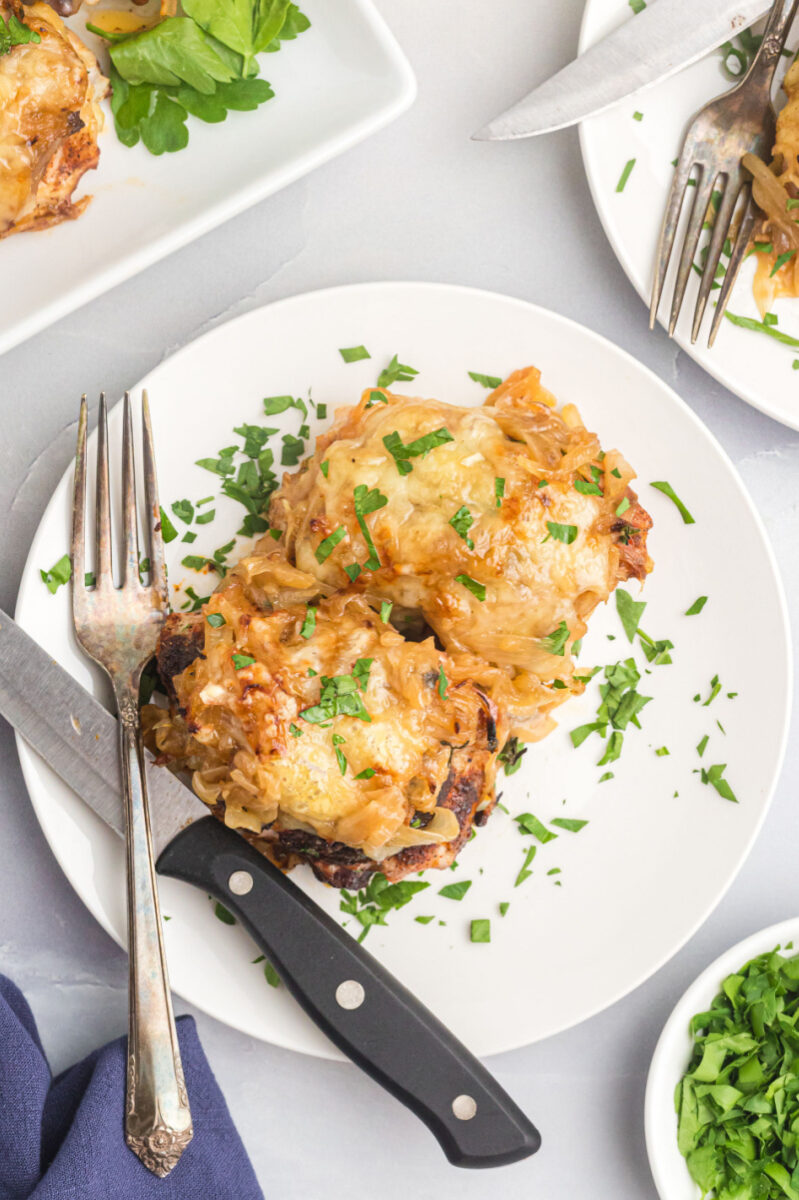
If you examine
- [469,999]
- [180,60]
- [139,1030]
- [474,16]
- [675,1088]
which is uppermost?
[180,60]

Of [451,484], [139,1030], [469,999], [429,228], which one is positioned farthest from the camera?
[429,228]

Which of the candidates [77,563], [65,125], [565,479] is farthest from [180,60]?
[565,479]

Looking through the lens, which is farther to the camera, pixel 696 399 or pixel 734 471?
pixel 696 399

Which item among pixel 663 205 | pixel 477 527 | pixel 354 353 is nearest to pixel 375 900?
pixel 477 527

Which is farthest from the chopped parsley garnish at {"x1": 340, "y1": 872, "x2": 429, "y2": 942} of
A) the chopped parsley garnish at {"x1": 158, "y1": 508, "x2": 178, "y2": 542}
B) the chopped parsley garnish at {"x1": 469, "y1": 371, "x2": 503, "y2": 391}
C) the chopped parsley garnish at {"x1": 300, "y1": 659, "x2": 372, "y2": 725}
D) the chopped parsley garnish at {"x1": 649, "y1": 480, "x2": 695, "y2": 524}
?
the chopped parsley garnish at {"x1": 469, "y1": 371, "x2": 503, "y2": 391}

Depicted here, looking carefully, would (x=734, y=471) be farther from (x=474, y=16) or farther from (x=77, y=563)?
(x=77, y=563)
